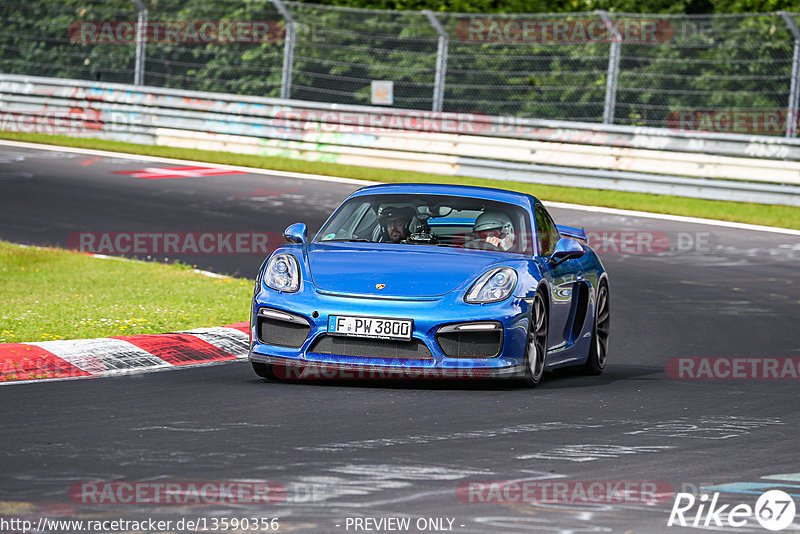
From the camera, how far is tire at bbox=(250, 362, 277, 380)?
8141 mm

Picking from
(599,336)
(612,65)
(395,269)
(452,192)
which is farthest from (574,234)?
(612,65)

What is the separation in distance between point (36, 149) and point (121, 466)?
60.3 ft

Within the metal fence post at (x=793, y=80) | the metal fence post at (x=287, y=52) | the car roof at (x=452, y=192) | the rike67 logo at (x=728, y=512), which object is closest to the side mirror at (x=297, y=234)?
the car roof at (x=452, y=192)

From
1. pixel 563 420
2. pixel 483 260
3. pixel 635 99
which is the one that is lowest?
pixel 563 420

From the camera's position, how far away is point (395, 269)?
7.99 meters

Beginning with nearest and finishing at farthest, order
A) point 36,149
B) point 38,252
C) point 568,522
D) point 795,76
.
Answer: point 568,522 < point 38,252 < point 795,76 < point 36,149

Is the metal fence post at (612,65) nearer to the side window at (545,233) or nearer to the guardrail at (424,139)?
the guardrail at (424,139)

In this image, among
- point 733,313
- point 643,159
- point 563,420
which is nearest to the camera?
point 563,420

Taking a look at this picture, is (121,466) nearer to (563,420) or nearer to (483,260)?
(563,420)

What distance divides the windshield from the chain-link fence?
36.1ft

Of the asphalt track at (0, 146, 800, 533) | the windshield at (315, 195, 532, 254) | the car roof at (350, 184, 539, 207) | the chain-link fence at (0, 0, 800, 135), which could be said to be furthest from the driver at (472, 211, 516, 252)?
the chain-link fence at (0, 0, 800, 135)

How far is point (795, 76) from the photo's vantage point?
1881 cm

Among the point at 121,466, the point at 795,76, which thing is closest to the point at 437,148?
the point at 795,76

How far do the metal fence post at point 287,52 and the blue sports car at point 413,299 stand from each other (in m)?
14.0
